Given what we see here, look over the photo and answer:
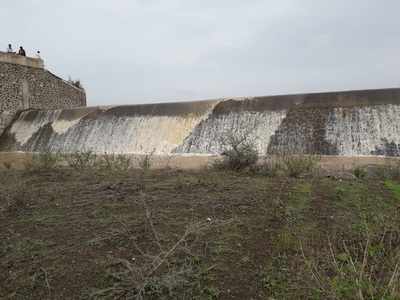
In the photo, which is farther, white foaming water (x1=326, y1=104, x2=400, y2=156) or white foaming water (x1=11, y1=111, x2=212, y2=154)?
white foaming water (x1=11, y1=111, x2=212, y2=154)

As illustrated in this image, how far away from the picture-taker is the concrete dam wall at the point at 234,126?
10945 millimetres

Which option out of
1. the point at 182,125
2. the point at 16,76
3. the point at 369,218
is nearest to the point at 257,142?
the point at 182,125

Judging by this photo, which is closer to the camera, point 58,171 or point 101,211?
point 101,211

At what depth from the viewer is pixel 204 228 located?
3693 mm

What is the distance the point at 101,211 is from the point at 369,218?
2796mm

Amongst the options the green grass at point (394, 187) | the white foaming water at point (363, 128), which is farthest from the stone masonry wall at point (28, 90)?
the green grass at point (394, 187)

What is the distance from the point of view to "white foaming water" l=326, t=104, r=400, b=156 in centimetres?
1050

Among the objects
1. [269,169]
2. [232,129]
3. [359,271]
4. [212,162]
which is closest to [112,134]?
[232,129]

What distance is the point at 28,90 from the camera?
19047mm

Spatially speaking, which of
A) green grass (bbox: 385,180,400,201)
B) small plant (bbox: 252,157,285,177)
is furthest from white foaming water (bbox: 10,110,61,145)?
green grass (bbox: 385,180,400,201)

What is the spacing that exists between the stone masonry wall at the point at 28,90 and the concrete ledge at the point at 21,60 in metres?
0.14

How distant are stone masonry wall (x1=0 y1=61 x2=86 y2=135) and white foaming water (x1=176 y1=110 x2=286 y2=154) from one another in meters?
9.86

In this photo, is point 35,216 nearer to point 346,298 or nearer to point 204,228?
point 204,228

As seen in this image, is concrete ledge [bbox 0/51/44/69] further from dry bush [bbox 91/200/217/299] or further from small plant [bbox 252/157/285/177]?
dry bush [bbox 91/200/217/299]
